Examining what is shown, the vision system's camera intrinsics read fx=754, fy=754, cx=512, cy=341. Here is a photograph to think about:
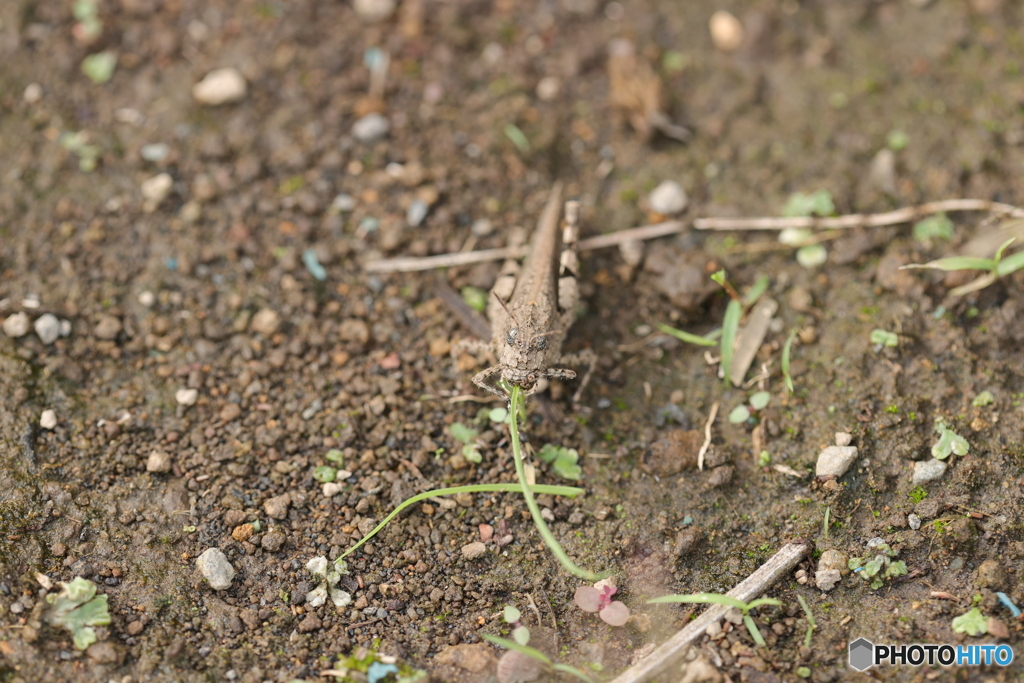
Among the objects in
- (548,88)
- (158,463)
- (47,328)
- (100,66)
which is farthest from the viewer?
(548,88)

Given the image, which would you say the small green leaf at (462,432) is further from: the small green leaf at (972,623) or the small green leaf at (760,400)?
the small green leaf at (972,623)

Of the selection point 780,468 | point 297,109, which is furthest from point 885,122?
point 297,109

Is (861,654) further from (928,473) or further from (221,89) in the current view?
(221,89)

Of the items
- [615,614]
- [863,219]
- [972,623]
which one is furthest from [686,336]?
[972,623]

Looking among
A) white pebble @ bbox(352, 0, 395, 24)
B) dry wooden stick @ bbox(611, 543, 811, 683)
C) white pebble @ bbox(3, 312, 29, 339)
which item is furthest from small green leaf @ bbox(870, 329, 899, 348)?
white pebble @ bbox(3, 312, 29, 339)

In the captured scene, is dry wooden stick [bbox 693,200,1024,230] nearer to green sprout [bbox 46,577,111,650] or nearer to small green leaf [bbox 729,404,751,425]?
small green leaf [bbox 729,404,751,425]

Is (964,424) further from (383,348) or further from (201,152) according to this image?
(201,152)

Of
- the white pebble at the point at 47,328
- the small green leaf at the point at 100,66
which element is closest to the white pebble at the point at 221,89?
the small green leaf at the point at 100,66
